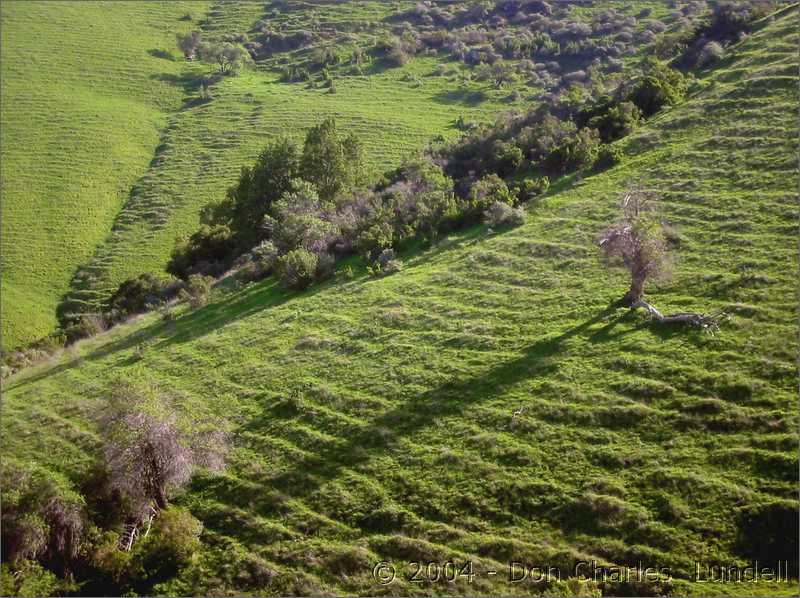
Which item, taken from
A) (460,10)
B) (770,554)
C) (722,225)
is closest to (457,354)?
(770,554)

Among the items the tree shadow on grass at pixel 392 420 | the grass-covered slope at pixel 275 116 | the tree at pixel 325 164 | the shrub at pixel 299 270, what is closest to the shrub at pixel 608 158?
the tree shadow on grass at pixel 392 420

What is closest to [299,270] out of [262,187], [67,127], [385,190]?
[385,190]

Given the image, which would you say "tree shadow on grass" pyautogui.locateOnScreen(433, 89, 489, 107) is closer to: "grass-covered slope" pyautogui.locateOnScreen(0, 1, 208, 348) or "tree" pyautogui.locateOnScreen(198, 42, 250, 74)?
"tree" pyautogui.locateOnScreen(198, 42, 250, 74)

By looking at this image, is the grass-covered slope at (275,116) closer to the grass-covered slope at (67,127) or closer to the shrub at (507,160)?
the grass-covered slope at (67,127)

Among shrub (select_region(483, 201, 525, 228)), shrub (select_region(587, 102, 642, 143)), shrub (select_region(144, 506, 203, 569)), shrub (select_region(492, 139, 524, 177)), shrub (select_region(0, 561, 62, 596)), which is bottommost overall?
shrub (select_region(0, 561, 62, 596))

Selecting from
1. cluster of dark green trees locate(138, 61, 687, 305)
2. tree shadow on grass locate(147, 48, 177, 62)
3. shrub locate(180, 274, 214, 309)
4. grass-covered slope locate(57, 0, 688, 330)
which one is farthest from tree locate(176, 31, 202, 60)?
shrub locate(180, 274, 214, 309)
